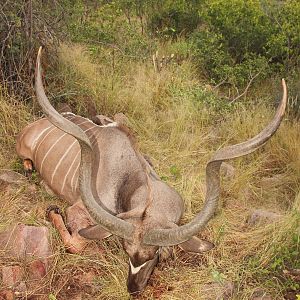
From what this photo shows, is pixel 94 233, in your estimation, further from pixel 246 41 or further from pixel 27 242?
pixel 246 41

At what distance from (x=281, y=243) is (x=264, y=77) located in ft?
11.7

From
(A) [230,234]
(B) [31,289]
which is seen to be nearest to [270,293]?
(A) [230,234]

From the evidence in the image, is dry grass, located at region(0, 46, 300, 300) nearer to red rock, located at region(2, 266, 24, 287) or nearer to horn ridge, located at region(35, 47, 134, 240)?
red rock, located at region(2, 266, 24, 287)

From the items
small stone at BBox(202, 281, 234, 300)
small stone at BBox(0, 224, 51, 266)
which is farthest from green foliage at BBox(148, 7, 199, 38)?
small stone at BBox(202, 281, 234, 300)

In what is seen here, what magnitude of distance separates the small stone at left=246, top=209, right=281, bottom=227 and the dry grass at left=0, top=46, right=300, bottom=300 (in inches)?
2.9

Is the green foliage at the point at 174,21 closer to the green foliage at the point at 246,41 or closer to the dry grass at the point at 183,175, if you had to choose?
the green foliage at the point at 246,41

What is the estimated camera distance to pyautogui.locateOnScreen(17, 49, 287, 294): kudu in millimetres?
3105

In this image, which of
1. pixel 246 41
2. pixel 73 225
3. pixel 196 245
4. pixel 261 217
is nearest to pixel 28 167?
pixel 73 225

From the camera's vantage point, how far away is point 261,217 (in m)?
4.11

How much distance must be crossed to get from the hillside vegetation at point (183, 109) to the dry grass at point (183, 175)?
0.04 ft

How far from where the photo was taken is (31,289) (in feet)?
11.4

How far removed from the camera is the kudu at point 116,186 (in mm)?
3105

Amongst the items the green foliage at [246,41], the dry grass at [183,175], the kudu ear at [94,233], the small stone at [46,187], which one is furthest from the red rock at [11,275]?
the green foliage at [246,41]

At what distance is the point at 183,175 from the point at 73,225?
1.23 metres
